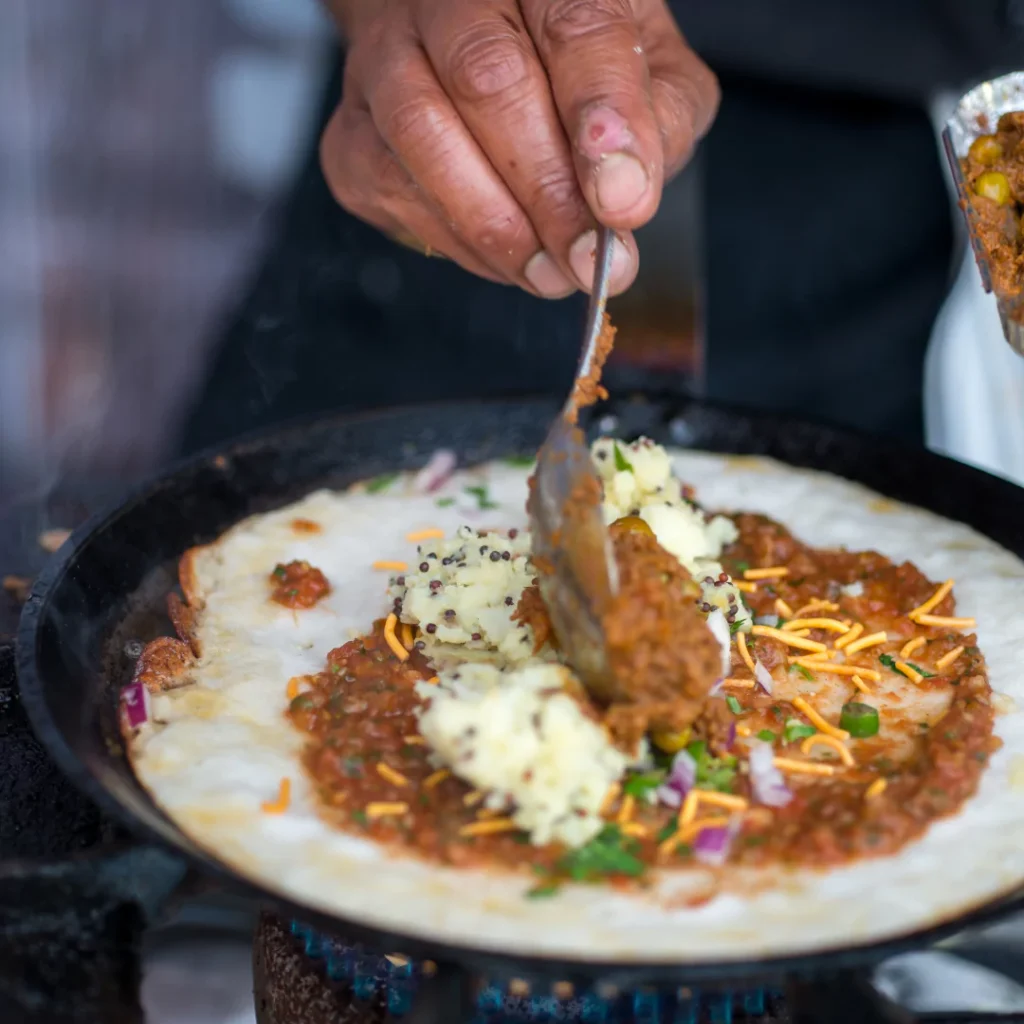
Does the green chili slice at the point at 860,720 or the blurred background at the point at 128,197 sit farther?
the blurred background at the point at 128,197

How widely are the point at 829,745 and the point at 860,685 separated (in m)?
0.21

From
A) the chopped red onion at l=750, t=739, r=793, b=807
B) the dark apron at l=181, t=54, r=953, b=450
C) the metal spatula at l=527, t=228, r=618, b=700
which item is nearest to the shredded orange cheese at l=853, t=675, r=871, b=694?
the chopped red onion at l=750, t=739, r=793, b=807

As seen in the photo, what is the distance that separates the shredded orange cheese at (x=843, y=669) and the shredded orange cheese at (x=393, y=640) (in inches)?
32.6

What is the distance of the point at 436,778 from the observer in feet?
6.93


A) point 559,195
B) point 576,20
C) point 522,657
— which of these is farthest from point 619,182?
point 522,657

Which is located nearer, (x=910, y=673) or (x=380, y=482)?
(x=910, y=673)

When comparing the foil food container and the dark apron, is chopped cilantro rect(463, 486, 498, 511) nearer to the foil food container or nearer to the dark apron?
the dark apron

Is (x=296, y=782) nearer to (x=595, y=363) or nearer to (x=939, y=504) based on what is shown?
(x=595, y=363)

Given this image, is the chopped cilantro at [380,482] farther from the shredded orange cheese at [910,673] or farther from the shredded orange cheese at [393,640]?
the shredded orange cheese at [910,673]

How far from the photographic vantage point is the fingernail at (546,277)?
2.71 metres

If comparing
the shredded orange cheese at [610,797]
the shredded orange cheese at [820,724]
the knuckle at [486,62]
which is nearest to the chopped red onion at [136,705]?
the shredded orange cheese at [610,797]

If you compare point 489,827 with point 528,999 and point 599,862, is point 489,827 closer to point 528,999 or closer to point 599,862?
point 599,862

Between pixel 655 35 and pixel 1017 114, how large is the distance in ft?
2.97

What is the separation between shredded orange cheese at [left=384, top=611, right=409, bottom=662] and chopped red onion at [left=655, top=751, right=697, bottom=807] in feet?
2.19
